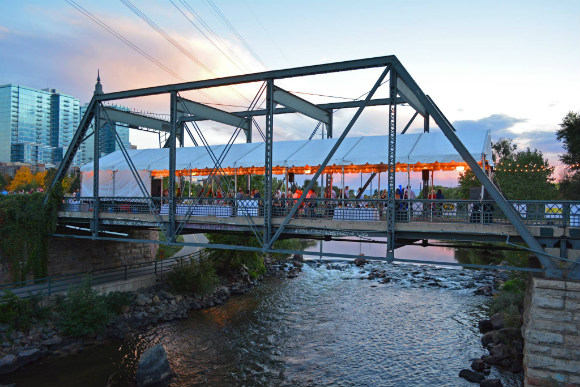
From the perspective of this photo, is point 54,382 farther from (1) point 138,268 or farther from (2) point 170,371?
(1) point 138,268

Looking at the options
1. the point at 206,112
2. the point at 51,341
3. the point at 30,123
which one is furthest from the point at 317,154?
the point at 30,123

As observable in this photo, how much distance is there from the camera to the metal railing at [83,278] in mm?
19683

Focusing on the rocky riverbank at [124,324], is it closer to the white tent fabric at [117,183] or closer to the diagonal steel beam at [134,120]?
the white tent fabric at [117,183]

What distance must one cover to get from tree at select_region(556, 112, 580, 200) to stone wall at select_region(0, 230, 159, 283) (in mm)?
34481

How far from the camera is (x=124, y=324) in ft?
66.6

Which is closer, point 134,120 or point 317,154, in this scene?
point 317,154

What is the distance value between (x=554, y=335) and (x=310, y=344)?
10521 mm

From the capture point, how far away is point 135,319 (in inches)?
826

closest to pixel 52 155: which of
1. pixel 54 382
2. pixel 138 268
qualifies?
pixel 138 268

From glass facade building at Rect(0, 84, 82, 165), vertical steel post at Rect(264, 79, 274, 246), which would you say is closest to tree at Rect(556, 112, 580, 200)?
vertical steel post at Rect(264, 79, 274, 246)

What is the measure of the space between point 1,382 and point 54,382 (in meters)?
1.81

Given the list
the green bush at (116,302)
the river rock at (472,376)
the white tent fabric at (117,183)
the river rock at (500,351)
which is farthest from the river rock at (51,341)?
the river rock at (500,351)

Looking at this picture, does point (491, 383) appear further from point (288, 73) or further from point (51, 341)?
point (51, 341)

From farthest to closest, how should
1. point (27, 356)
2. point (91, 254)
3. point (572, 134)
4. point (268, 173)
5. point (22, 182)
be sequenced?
1. point (22, 182)
2. point (572, 134)
3. point (91, 254)
4. point (27, 356)
5. point (268, 173)
